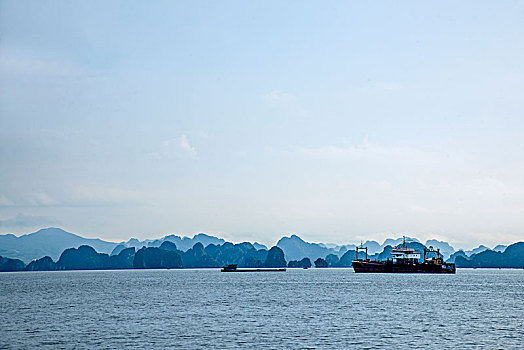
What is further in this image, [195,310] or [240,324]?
[195,310]

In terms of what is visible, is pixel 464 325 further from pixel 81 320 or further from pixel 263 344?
pixel 81 320

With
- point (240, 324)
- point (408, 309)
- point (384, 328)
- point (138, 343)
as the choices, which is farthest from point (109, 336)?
point (408, 309)

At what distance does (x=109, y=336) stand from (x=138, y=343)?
7.02 meters

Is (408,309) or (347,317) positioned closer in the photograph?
(347,317)

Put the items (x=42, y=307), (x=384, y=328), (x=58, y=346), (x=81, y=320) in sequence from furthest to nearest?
(x=42, y=307)
(x=81, y=320)
(x=384, y=328)
(x=58, y=346)

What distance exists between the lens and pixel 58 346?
59656mm

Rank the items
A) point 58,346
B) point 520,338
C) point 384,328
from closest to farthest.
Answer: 1. point 58,346
2. point 520,338
3. point 384,328

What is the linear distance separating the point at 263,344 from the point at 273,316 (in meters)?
26.3

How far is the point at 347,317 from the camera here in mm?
84688

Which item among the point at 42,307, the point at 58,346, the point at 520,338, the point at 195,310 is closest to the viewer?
the point at 58,346

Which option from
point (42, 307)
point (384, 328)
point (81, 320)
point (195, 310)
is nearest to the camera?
point (384, 328)

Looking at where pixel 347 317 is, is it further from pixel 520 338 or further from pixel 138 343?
pixel 138 343

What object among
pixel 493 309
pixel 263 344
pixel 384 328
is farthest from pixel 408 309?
pixel 263 344

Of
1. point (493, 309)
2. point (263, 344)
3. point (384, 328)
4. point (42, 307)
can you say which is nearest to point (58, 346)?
point (263, 344)
